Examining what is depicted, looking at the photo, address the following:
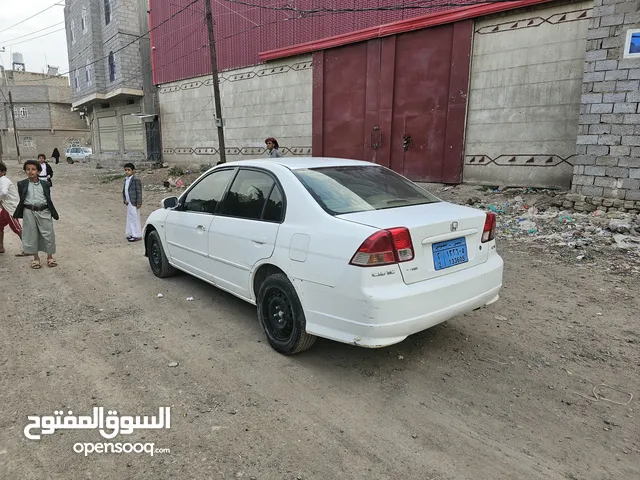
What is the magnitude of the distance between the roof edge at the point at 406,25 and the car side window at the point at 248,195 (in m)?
8.58

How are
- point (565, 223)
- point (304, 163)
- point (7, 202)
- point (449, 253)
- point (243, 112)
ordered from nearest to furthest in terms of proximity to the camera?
point (449, 253)
point (304, 163)
point (7, 202)
point (565, 223)
point (243, 112)

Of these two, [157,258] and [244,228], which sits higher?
[244,228]

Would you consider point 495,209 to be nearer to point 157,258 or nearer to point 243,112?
point 157,258

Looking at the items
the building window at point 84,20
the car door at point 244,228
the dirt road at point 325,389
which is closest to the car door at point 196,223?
the car door at point 244,228

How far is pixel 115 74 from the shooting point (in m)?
23.0

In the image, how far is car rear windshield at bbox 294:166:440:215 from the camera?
325cm

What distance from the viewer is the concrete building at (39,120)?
149 ft

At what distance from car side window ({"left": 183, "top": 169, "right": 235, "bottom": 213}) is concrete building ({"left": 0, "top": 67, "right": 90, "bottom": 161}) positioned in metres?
49.0

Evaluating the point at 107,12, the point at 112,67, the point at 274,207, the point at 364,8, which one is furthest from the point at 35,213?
the point at 107,12

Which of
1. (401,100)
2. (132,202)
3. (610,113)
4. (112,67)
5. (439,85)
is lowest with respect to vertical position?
(132,202)

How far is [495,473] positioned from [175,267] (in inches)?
159

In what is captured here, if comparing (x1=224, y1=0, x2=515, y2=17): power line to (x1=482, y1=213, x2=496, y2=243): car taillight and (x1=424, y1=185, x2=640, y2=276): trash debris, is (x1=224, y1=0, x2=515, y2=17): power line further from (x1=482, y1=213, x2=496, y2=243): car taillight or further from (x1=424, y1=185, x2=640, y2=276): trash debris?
(x1=482, y1=213, x2=496, y2=243): car taillight

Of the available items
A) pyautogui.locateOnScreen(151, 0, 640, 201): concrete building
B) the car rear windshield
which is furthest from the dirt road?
pyautogui.locateOnScreen(151, 0, 640, 201): concrete building

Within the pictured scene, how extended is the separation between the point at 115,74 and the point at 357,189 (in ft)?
78.9
